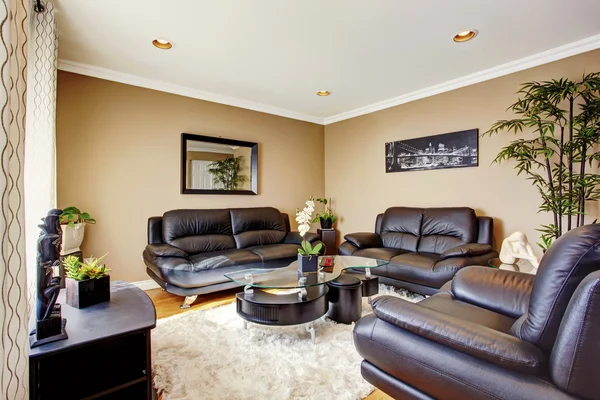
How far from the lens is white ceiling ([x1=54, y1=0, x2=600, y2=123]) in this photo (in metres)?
2.37

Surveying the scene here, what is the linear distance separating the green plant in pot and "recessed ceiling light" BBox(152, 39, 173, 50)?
170cm

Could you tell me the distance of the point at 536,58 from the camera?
3.16 metres

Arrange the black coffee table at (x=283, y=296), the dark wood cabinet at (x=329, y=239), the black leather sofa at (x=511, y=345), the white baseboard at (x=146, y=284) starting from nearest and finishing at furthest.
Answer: the black leather sofa at (x=511, y=345) < the black coffee table at (x=283, y=296) < the white baseboard at (x=146, y=284) < the dark wood cabinet at (x=329, y=239)

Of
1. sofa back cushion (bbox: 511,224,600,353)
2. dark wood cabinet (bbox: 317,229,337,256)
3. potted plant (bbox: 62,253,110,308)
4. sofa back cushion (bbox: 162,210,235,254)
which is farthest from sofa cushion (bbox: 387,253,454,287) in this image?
potted plant (bbox: 62,253,110,308)

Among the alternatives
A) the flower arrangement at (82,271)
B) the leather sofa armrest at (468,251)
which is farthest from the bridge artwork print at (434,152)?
the flower arrangement at (82,271)

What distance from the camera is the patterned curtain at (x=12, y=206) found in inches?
28.8

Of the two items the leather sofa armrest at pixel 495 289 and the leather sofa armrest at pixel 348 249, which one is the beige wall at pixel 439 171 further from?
the leather sofa armrest at pixel 495 289

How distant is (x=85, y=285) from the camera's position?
164cm

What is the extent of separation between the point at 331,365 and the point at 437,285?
1582mm

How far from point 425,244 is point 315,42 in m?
2.64

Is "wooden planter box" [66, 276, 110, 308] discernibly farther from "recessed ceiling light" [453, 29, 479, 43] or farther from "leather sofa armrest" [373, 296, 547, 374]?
"recessed ceiling light" [453, 29, 479, 43]

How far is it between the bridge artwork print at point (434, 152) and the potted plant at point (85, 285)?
3903mm

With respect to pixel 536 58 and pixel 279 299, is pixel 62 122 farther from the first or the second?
pixel 536 58

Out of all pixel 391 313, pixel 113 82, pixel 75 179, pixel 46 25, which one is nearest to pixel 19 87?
pixel 391 313
